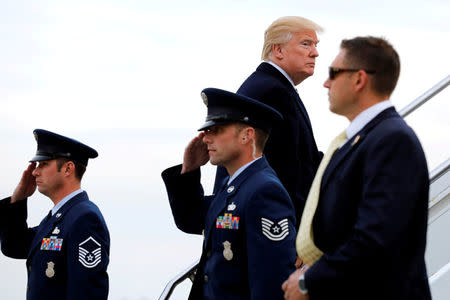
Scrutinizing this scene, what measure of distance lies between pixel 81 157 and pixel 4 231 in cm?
81

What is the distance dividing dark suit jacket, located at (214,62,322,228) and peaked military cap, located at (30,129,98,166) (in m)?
1.05

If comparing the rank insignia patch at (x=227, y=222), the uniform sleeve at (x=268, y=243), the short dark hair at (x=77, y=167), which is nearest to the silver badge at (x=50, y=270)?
the short dark hair at (x=77, y=167)

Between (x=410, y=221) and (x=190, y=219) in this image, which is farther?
(x=190, y=219)

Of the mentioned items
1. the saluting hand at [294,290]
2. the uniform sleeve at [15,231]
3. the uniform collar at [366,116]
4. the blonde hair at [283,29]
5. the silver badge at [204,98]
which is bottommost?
the saluting hand at [294,290]

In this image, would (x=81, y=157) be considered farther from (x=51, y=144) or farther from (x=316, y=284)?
(x=316, y=284)

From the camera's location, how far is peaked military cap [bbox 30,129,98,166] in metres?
5.12

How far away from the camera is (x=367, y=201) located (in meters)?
2.70

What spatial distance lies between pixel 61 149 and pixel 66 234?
22.7 inches

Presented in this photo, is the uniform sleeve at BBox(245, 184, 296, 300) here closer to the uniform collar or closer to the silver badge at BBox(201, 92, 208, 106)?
the silver badge at BBox(201, 92, 208, 106)

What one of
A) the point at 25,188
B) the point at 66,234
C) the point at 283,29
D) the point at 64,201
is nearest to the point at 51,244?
the point at 66,234

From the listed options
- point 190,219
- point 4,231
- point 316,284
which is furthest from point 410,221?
point 4,231

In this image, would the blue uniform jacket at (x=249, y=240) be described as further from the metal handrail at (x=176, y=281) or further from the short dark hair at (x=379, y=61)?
the metal handrail at (x=176, y=281)

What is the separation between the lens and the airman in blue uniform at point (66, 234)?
470cm

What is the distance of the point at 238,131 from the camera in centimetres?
402
